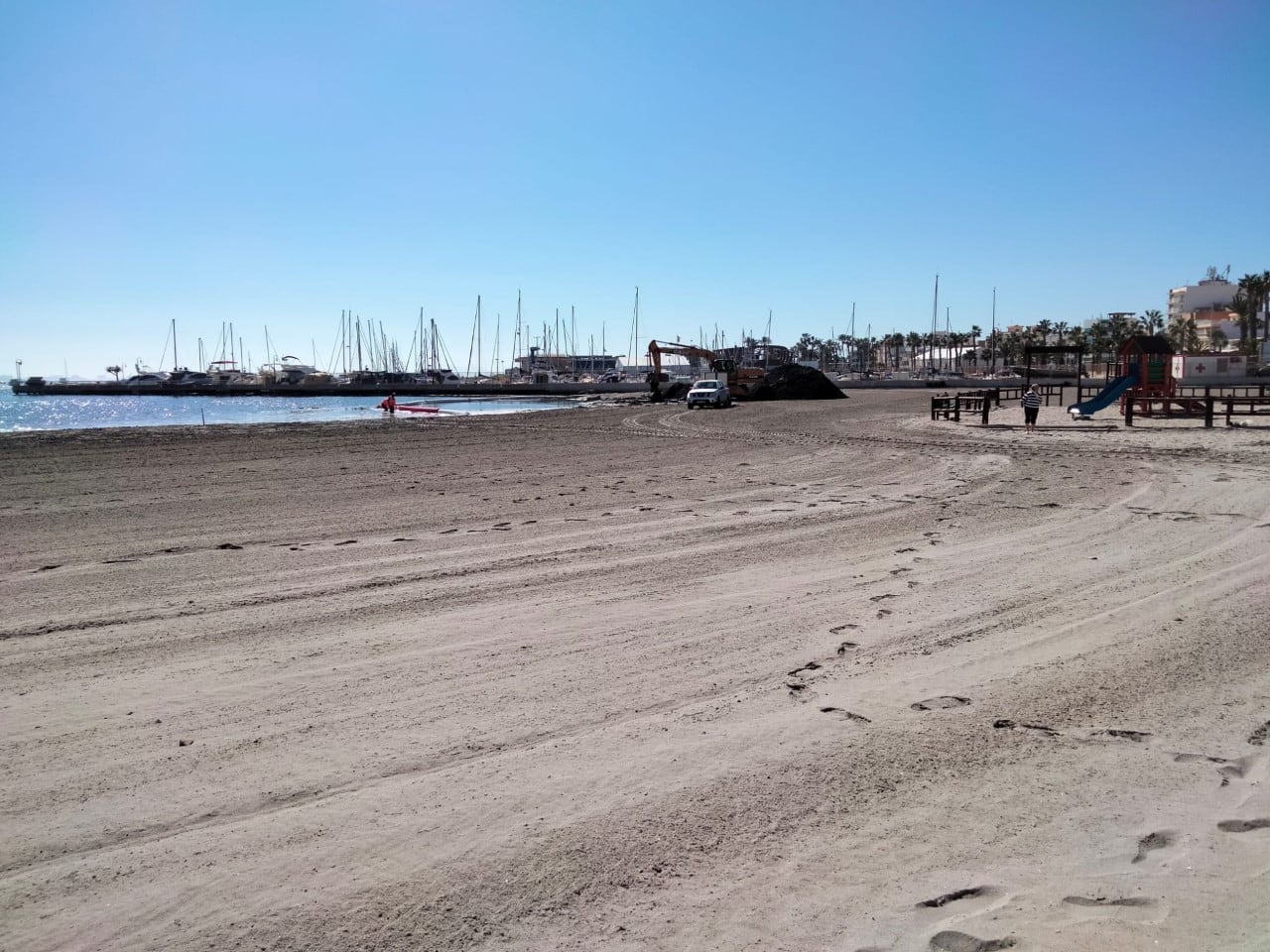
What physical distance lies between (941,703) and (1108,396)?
33.2 metres

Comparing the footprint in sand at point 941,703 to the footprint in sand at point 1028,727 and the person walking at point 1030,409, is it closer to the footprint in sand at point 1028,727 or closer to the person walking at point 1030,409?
the footprint in sand at point 1028,727

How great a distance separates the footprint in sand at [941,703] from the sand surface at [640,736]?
5 centimetres

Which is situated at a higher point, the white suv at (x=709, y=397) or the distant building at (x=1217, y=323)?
the distant building at (x=1217, y=323)

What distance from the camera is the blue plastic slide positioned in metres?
32.1

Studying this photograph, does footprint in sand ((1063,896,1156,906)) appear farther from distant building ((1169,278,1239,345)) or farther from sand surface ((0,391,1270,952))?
distant building ((1169,278,1239,345))

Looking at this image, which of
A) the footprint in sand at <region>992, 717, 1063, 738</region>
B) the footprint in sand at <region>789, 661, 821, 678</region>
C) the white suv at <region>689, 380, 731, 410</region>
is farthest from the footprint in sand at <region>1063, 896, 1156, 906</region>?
the white suv at <region>689, 380, 731, 410</region>

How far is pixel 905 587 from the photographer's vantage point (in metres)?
Answer: 7.92

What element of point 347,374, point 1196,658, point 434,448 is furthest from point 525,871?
point 347,374

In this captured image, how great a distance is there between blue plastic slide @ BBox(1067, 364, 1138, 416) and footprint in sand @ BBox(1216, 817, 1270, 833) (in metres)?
30.3

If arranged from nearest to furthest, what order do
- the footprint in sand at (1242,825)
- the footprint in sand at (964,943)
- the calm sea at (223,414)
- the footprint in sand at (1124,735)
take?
the footprint in sand at (964,943) → the footprint in sand at (1242,825) → the footprint in sand at (1124,735) → the calm sea at (223,414)

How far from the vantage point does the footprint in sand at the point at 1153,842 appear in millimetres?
3670

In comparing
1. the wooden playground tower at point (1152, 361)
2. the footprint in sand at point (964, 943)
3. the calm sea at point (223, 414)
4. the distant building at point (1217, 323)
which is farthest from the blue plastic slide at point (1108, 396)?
the distant building at point (1217, 323)

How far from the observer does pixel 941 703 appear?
17.1 ft

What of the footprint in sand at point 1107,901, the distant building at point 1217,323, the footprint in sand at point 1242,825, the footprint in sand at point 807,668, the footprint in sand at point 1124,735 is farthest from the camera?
the distant building at point 1217,323
